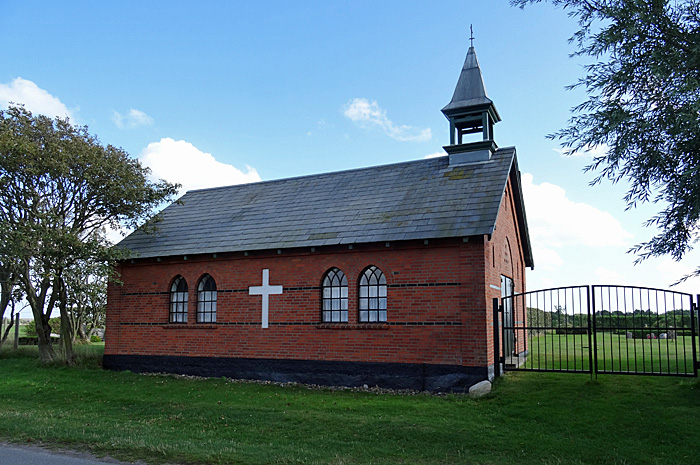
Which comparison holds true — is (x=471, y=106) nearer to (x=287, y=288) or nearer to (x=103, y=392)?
(x=287, y=288)

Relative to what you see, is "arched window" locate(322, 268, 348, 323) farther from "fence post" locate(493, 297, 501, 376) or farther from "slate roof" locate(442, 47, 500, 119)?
"slate roof" locate(442, 47, 500, 119)

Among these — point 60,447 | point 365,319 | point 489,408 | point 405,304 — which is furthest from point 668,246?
point 60,447

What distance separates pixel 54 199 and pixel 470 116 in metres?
13.1

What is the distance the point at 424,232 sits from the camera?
13359 millimetres

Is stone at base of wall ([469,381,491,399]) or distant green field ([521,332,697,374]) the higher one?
distant green field ([521,332,697,374])

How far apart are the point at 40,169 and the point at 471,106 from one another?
12.9 m

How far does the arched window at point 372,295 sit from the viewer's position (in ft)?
46.0

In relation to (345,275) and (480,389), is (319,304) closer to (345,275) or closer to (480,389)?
(345,275)

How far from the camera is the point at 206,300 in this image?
1675 centimetres

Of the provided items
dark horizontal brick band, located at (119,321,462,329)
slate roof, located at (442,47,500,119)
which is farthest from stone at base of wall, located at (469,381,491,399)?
slate roof, located at (442,47,500,119)

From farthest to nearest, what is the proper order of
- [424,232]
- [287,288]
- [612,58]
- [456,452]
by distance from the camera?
[287,288], [424,232], [612,58], [456,452]

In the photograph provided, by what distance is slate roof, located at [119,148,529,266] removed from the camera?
1388cm

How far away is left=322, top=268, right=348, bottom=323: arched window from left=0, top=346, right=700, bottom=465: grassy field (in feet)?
6.57

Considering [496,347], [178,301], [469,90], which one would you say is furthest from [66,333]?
[469,90]
